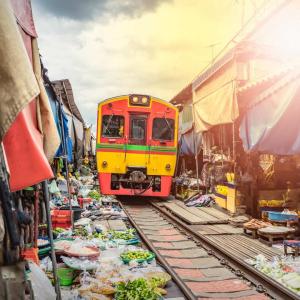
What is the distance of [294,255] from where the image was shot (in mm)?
6293

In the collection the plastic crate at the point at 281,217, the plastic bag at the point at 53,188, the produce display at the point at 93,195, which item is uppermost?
the plastic bag at the point at 53,188

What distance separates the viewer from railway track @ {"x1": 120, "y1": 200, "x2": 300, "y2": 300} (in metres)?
4.95

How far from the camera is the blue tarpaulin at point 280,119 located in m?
5.87

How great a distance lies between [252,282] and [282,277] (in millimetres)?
406

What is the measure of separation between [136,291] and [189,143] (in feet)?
39.1

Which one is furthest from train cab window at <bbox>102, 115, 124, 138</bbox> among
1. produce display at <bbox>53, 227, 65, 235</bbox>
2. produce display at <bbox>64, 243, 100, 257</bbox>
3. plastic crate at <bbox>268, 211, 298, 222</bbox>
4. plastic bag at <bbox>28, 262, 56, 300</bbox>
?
plastic bag at <bbox>28, 262, 56, 300</bbox>

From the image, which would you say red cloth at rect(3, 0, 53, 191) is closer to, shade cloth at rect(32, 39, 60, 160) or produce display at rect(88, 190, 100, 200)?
shade cloth at rect(32, 39, 60, 160)

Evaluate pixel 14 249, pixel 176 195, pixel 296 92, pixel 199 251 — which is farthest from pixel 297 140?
pixel 176 195

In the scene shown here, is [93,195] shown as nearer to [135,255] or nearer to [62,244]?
[62,244]

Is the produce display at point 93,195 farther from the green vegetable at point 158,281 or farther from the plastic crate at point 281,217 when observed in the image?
the green vegetable at point 158,281

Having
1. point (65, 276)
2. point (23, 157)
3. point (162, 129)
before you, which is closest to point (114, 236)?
point (65, 276)

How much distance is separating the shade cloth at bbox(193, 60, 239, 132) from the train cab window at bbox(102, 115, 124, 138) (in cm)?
267

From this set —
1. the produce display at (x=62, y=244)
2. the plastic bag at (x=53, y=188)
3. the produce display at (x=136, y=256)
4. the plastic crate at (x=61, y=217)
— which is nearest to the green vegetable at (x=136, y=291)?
the produce display at (x=136, y=256)

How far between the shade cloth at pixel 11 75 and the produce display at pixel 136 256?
440 centimetres
